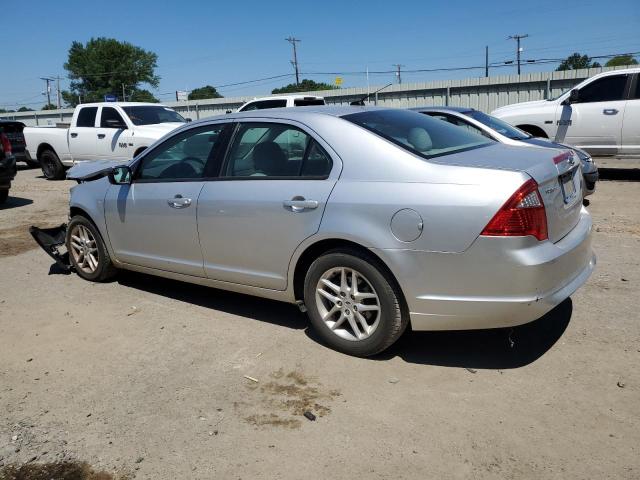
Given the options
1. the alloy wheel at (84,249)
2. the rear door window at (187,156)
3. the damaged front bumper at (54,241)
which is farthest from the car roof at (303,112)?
the damaged front bumper at (54,241)

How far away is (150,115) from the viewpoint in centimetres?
1269

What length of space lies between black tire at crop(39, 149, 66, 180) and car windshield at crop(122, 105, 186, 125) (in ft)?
10.8

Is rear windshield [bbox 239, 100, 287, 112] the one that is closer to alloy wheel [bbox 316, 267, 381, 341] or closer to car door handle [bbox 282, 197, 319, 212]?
car door handle [bbox 282, 197, 319, 212]

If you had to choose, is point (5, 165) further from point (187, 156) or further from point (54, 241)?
point (187, 156)

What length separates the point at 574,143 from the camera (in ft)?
36.3

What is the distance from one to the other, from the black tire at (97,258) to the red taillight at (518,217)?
3766mm

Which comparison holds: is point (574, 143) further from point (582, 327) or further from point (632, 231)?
point (582, 327)

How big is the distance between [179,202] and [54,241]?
2.57 m

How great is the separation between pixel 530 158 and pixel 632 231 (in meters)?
4.20

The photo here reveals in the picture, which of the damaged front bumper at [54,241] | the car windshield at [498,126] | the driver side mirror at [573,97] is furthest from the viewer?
the driver side mirror at [573,97]

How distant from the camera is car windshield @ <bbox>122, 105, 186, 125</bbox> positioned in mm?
12453

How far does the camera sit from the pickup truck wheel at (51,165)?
1456 cm

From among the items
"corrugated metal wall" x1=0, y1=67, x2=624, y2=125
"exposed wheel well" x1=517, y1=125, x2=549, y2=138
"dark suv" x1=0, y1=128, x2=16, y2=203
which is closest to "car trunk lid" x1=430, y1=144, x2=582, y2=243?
"exposed wheel well" x1=517, y1=125, x2=549, y2=138

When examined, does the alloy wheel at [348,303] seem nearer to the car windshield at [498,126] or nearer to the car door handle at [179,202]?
the car door handle at [179,202]
